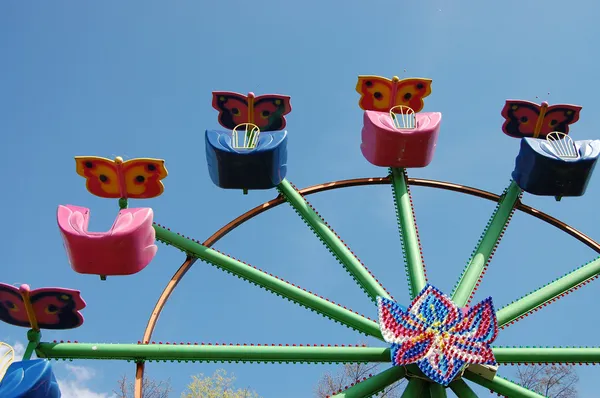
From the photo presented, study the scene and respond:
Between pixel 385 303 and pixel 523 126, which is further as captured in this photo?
pixel 523 126

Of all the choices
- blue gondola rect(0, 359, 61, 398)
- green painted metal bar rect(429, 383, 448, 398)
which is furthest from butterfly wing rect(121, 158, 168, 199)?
green painted metal bar rect(429, 383, 448, 398)

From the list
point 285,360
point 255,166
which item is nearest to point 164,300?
point 285,360

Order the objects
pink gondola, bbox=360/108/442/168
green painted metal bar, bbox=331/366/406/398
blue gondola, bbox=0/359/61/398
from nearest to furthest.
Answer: blue gondola, bbox=0/359/61/398 < green painted metal bar, bbox=331/366/406/398 < pink gondola, bbox=360/108/442/168

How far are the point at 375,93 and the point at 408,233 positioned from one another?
258 cm

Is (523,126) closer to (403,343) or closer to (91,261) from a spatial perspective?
(403,343)

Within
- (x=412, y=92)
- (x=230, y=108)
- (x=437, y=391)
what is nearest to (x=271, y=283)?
(x=437, y=391)

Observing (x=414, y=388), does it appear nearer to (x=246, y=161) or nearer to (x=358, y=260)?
(x=358, y=260)

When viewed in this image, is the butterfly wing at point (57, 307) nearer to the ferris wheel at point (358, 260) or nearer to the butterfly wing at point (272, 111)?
the ferris wheel at point (358, 260)

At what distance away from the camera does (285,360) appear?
304 inches

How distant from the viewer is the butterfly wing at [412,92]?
35.6 feet

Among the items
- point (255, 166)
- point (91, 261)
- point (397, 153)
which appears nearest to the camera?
point (91, 261)

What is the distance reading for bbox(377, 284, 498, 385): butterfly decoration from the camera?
24.2 feet

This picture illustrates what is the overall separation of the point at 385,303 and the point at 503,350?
4.38ft

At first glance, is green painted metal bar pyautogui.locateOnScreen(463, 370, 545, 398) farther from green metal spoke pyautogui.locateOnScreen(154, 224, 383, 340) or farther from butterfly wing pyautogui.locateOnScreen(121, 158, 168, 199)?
butterfly wing pyautogui.locateOnScreen(121, 158, 168, 199)
